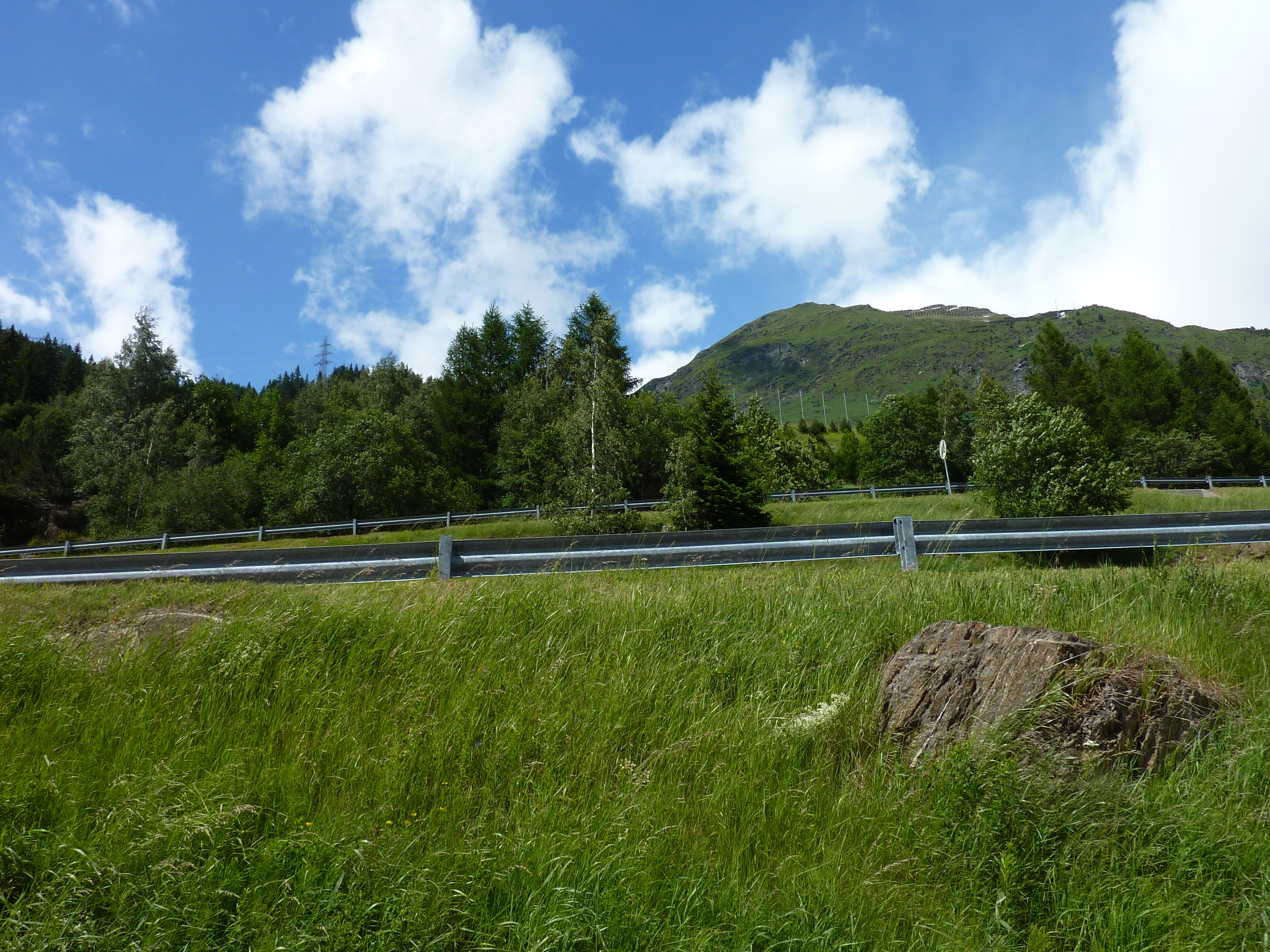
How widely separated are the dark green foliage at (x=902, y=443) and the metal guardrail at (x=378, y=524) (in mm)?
19481

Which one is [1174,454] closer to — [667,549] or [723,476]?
[723,476]

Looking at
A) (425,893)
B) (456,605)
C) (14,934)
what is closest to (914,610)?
(456,605)

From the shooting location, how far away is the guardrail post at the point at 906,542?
7.54 meters

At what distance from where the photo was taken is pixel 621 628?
15.8 ft

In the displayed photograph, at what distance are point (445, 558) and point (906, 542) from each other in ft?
17.7

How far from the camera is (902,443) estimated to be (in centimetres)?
6047

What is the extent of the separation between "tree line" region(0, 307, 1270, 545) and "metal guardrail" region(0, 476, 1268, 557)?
8.21 feet

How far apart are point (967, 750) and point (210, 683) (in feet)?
14.2

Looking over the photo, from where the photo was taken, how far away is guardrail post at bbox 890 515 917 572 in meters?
7.54

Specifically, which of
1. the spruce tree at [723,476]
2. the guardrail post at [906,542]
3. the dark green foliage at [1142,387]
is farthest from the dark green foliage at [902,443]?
the guardrail post at [906,542]

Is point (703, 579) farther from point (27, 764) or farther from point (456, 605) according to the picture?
point (27, 764)

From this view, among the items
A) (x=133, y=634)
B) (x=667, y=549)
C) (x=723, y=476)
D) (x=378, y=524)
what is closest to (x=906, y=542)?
(x=667, y=549)

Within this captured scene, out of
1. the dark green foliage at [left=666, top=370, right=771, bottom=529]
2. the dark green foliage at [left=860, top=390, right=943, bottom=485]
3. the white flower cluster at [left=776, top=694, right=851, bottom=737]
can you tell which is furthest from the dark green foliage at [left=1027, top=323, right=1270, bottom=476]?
the white flower cluster at [left=776, top=694, right=851, bottom=737]

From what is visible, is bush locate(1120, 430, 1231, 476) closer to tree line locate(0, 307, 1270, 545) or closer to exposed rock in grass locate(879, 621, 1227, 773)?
tree line locate(0, 307, 1270, 545)
